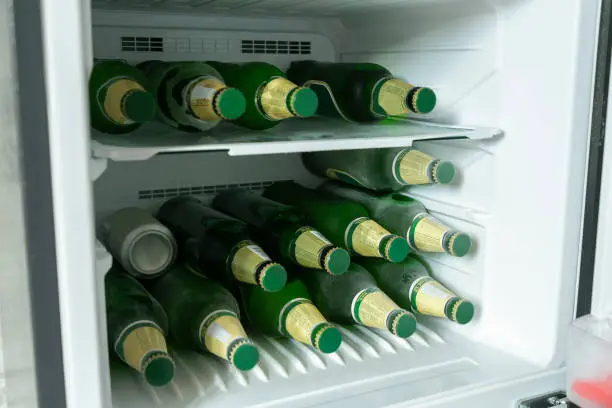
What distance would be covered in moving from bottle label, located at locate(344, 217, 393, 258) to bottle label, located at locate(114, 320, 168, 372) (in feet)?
1.30

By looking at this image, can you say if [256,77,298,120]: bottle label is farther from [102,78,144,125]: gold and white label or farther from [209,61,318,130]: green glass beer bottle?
[102,78,144,125]: gold and white label

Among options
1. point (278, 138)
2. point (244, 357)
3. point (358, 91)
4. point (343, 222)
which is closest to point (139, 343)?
point (244, 357)

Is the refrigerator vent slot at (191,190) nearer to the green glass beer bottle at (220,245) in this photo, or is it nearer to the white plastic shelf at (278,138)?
the green glass beer bottle at (220,245)

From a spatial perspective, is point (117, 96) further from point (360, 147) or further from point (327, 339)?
point (327, 339)

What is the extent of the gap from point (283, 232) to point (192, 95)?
0.33 meters

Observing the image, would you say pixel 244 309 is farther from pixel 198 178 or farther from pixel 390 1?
pixel 390 1

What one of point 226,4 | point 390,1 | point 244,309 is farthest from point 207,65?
point 244,309

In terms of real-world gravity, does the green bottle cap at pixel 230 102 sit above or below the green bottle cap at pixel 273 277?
above

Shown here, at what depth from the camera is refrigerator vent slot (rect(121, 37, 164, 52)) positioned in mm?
1279

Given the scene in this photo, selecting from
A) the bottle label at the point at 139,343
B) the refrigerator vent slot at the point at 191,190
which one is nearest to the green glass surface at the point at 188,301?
the bottle label at the point at 139,343

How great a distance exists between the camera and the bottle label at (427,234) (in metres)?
1.20

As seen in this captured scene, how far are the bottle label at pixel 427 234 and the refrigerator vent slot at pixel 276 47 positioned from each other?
457 mm

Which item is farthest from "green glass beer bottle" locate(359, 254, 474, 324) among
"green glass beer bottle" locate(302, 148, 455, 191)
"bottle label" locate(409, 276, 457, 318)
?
"green glass beer bottle" locate(302, 148, 455, 191)

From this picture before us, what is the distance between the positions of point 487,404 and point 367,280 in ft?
1.03
